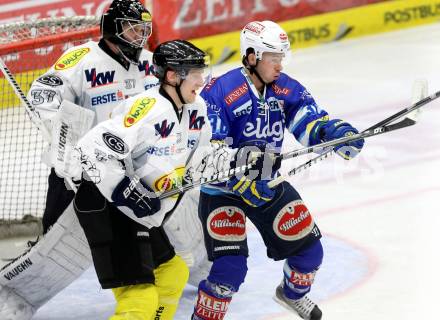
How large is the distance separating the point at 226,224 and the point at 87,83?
92cm

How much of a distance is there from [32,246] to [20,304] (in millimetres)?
283

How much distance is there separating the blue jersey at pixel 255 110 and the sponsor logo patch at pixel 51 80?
2.18ft

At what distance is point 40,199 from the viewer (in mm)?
7043

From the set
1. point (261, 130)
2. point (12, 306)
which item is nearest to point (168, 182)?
point (261, 130)

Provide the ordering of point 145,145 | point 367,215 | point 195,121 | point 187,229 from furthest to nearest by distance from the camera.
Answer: point 367,215
point 187,229
point 195,121
point 145,145

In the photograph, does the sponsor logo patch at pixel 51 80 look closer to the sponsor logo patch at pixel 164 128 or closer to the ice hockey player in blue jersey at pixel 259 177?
the ice hockey player in blue jersey at pixel 259 177

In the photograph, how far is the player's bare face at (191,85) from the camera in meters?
4.41

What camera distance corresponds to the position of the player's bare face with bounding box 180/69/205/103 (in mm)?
4406

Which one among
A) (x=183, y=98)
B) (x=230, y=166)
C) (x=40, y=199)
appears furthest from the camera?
(x=40, y=199)

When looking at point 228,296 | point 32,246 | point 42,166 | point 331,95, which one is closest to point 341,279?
point 228,296

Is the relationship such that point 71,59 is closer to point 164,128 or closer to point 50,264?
point 50,264

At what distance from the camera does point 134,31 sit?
204 inches

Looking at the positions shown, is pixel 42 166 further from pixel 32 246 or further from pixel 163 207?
pixel 163 207

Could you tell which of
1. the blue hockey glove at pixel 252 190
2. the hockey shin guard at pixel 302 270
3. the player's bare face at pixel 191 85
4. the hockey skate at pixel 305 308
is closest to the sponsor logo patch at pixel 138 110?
the player's bare face at pixel 191 85
